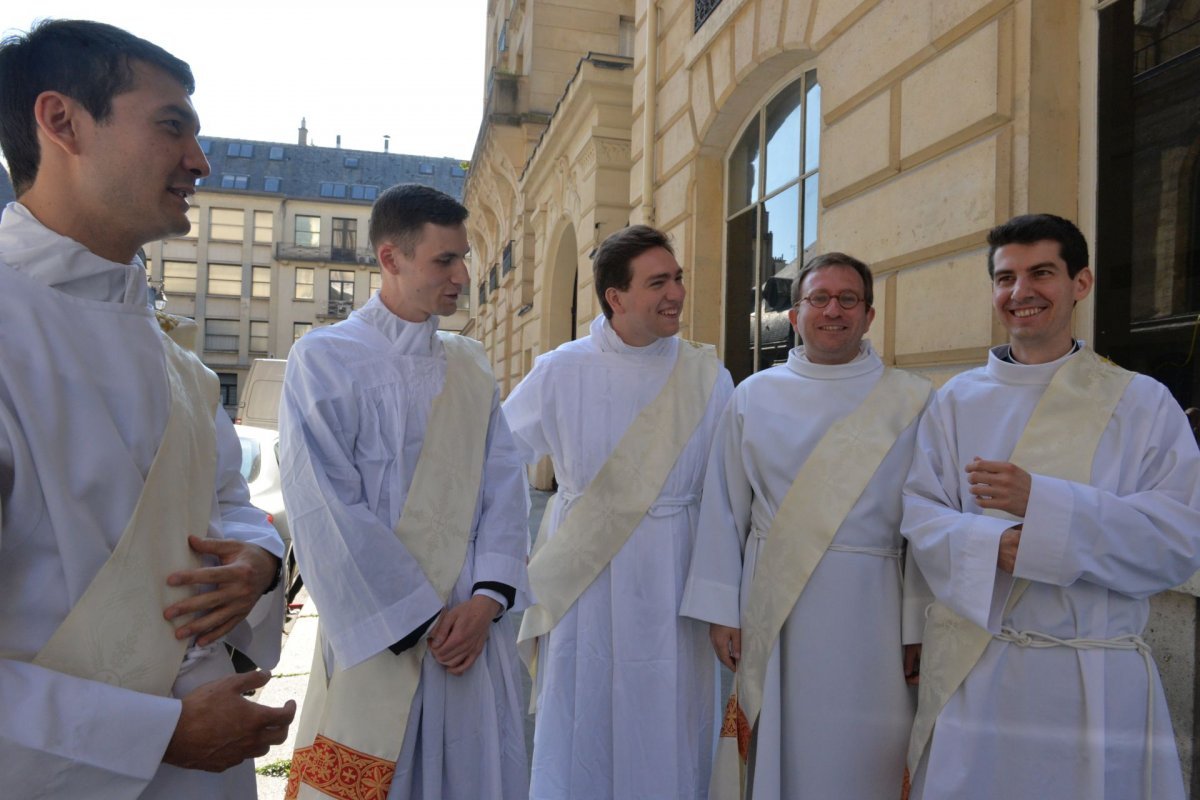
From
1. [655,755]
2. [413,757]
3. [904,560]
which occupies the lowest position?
[655,755]

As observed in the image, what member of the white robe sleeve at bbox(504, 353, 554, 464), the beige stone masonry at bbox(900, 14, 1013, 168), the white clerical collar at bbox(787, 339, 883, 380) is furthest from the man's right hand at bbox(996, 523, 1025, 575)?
the beige stone masonry at bbox(900, 14, 1013, 168)

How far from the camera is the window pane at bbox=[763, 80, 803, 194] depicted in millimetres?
5680

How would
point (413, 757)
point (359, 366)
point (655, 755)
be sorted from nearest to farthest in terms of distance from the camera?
1. point (413, 757)
2. point (359, 366)
3. point (655, 755)

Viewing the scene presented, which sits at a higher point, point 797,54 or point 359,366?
point 797,54

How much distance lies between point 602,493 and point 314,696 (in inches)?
45.5

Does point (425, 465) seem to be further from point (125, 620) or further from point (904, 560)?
point (904, 560)

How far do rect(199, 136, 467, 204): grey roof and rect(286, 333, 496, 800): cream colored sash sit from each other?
160ft

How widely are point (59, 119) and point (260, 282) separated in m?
49.3

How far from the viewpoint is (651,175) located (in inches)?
294

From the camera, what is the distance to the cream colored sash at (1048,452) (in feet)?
6.52

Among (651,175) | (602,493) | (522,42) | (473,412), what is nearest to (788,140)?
(651,175)

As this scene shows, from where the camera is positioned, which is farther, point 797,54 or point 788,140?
point 788,140

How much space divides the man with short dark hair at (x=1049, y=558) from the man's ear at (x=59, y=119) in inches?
75.4

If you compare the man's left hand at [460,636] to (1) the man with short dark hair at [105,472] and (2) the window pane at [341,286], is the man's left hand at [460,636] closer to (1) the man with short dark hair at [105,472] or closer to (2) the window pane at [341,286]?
(1) the man with short dark hair at [105,472]
